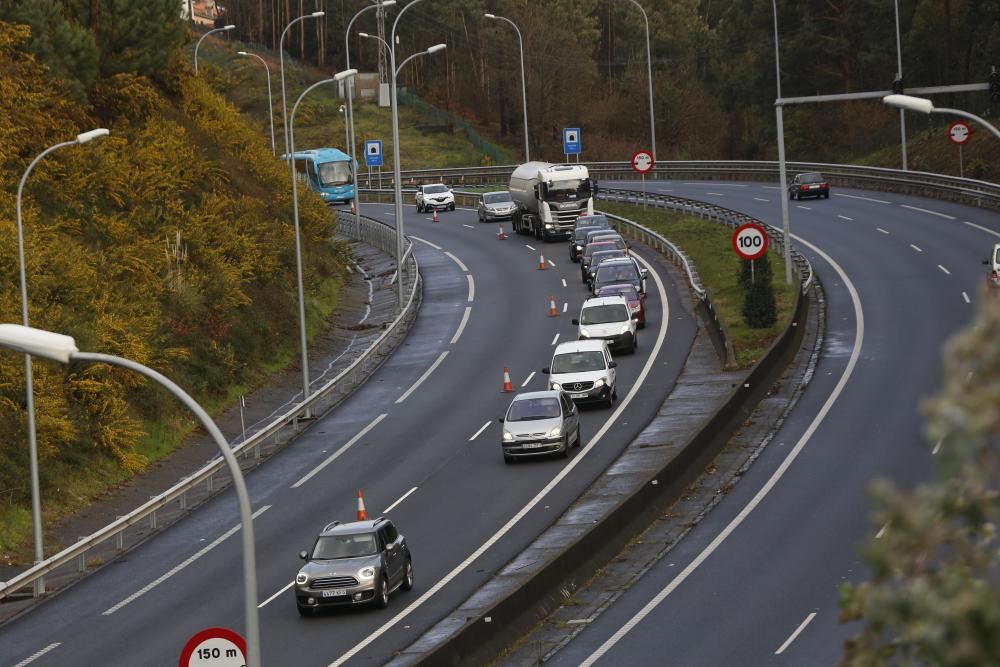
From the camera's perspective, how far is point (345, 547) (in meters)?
26.0

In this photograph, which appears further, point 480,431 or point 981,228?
point 981,228

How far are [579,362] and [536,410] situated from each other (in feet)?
15.6

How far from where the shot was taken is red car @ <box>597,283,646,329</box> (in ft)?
160

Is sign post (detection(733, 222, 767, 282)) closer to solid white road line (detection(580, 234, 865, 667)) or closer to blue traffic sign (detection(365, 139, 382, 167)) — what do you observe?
solid white road line (detection(580, 234, 865, 667))

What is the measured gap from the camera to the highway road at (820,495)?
911 inches

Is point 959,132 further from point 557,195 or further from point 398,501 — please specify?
point 398,501

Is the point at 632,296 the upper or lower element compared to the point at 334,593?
upper

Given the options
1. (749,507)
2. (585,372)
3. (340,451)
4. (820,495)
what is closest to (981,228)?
(585,372)

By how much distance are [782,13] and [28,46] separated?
6233 centimetres

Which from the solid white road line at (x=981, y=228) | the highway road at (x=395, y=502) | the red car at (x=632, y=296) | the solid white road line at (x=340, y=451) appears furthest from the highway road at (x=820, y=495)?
the solid white road line at (x=340, y=451)

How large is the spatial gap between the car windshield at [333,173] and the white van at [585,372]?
54.6 meters

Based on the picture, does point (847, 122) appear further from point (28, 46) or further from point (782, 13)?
point (28, 46)

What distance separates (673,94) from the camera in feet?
385

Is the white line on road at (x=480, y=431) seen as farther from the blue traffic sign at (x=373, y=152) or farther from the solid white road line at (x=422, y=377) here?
the blue traffic sign at (x=373, y=152)
